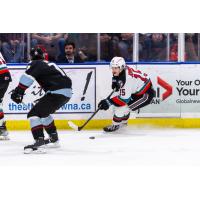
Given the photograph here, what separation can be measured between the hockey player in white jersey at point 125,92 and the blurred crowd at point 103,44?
1.93 ft

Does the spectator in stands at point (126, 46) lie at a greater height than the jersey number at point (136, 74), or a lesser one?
greater

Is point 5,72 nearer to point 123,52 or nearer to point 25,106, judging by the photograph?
point 25,106

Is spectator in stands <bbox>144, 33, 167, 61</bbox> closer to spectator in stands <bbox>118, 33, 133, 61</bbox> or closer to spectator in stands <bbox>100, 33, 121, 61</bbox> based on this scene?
spectator in stands <bbox>118, 33, 133, 61</bbox>

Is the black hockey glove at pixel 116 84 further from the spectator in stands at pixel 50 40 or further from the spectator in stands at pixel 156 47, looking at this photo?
the spectator in stands at pixel 50 40

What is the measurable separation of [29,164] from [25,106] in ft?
8.35

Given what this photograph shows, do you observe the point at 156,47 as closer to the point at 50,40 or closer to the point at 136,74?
the point at 136,74

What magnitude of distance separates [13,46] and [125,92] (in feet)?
5.75

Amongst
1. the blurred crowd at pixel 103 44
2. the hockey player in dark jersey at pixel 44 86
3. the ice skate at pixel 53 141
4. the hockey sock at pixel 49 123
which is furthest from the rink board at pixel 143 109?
the hockey player in dark jersey at pixel 44 86

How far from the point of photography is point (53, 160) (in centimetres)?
556

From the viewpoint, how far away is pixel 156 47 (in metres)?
8.48

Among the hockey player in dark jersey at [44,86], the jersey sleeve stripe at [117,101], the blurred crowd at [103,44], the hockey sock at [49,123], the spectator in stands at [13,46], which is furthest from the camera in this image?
the blurred crowd at [103,44]

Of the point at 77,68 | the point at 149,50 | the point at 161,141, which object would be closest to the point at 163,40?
the point at 149,50

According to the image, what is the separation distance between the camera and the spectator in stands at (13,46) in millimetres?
8164

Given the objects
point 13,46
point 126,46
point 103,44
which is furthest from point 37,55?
point 126,46
